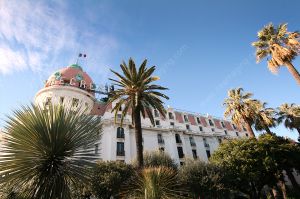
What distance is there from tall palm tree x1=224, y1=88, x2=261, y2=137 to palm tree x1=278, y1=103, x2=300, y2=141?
34.2 ft

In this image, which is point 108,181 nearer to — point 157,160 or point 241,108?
point 157,160

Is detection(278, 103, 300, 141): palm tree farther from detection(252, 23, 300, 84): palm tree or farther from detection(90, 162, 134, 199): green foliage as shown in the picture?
detection(90, 162, 134, 199): green foliage

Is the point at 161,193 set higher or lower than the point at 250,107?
lower

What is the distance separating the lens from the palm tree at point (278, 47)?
1991cm

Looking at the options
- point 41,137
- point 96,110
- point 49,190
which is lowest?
point 49,190

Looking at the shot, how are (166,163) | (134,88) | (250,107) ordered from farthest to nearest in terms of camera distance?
(250,107)
(166,163)
(134,88)

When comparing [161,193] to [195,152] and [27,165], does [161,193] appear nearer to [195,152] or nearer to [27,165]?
[27,165]

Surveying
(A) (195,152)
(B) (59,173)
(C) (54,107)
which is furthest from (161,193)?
(A) (195,152)

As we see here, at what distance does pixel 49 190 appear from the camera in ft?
28.1

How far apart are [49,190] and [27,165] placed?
1.38 metres

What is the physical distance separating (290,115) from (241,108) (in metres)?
13.5

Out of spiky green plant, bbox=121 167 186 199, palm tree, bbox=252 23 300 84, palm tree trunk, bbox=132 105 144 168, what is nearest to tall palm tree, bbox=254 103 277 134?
palm tree, bbox=252 23 300 84

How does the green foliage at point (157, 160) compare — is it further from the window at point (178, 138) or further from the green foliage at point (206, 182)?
the window at point (178, 138)

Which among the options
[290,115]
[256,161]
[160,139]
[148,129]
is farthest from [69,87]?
[290,115]
